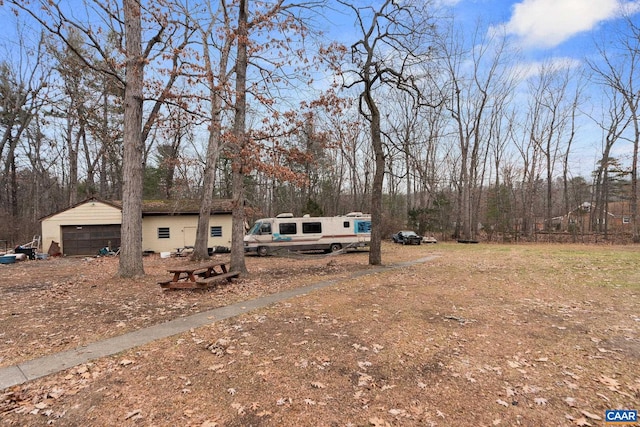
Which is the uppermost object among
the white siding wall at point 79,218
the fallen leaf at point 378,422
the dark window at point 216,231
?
the white siding wall at point 79,218

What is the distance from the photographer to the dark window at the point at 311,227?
1952cm

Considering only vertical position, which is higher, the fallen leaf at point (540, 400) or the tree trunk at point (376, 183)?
the tree trunk at point (376, 183)

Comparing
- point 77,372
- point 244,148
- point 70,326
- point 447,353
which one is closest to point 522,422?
point 447,353

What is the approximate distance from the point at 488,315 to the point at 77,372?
22.0ft

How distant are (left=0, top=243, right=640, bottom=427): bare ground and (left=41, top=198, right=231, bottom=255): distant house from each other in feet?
43.5

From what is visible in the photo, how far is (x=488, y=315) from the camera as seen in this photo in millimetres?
6332

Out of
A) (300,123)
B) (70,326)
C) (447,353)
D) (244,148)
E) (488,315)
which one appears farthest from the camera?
(300,123)

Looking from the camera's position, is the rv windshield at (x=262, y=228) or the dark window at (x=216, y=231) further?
the dark window at (x=216, y=231)

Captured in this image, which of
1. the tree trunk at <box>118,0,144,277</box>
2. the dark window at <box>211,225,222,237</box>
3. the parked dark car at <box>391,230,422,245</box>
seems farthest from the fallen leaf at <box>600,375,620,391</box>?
the parked dark car at <box>391,230,422,245</box>

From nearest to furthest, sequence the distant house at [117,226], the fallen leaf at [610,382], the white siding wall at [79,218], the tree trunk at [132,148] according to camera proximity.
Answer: the fallen leaf at [610,382]
the tree trunk at [132,148]
the white siding wall at [79,218]
the distant house at [117,226]

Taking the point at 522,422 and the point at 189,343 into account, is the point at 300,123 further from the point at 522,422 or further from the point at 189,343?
the point at 522,422

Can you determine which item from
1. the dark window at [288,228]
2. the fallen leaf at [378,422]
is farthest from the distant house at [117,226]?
the fallen leaf at [378,422]

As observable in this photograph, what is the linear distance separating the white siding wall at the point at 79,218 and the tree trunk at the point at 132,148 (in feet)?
41.1

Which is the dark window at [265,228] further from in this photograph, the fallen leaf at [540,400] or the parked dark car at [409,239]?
Result: the fallen leaf at [540,400]
